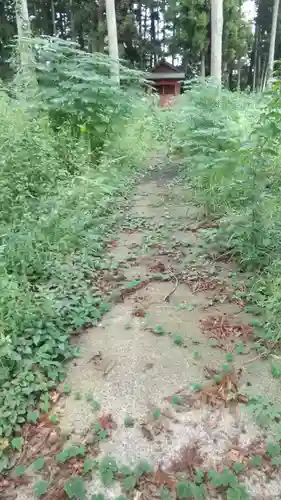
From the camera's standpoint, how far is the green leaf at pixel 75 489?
1.67 metres

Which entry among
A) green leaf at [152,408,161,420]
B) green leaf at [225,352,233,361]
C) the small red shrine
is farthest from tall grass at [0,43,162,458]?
the small red shrine

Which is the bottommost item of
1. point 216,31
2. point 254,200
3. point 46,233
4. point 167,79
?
point 46,233

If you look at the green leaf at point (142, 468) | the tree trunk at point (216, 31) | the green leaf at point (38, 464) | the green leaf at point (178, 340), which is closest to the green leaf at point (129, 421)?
the green leaf at point (142, 468)

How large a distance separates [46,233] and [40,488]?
222 centimetres

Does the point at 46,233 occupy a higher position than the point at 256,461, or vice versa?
the point at 46,233

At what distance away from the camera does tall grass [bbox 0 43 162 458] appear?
2.21 meters

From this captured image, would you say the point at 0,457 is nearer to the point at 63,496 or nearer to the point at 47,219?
the point at 63,496

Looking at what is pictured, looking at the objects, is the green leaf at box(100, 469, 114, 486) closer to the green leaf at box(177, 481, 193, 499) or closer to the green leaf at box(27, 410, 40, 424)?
the green leaf at box(177, 481, 193, 499)

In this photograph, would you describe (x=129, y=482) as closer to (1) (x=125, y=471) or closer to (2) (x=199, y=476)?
(1) (x=125, y=471)

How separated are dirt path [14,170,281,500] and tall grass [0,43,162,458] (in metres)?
0.21

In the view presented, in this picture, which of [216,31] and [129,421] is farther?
[216,31]

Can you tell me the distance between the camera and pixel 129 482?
5.61 ft

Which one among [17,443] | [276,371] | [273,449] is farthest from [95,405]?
[276,371]

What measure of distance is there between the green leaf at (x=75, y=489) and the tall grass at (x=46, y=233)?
370mm
